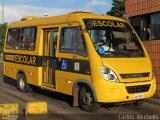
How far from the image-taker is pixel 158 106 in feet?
39.7

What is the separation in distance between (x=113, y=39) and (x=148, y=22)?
3932mm

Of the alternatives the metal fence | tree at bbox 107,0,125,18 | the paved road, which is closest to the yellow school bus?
the paved road

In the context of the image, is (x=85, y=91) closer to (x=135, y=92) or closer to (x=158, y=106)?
(x=135, y=92)

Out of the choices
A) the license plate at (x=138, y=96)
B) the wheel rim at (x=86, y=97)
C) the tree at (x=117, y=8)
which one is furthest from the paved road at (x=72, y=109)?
the tree at (x=117, y=8)

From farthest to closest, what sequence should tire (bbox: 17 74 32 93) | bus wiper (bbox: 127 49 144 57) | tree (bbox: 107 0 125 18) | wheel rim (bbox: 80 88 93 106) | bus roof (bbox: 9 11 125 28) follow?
tree (bbox: 107 0 125 18)
tire (bbox: 17 74 32 93)
bus roof (bbox: 9 11 125 28)
bus wiper (bbox: 127 49 144 57)
wheel rim (bbox: 80 88 93 106)

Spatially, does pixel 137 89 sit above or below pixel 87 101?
above

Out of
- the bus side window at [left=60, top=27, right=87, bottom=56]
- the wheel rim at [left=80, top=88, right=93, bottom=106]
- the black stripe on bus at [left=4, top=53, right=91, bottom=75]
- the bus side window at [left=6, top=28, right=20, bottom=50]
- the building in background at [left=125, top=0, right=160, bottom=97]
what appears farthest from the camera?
the bus side window at [left=6, top=28, right=20, bottom=50]

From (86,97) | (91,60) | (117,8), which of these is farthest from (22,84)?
(117,8)

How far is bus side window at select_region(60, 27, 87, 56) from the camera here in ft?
36.6

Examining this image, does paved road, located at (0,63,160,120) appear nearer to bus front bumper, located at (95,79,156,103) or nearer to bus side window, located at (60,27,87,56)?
bus front bumper, located at (95,79,156,103)

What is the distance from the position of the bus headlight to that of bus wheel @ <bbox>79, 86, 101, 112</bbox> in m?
0.72

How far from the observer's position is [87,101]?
10.9 metres

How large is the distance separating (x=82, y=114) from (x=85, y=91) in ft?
2.16

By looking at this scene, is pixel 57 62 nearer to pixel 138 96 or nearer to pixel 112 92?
pixel 112 92
